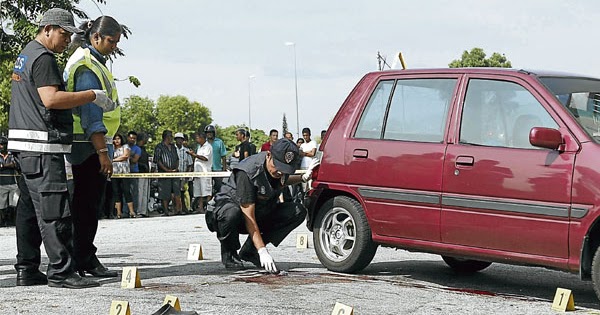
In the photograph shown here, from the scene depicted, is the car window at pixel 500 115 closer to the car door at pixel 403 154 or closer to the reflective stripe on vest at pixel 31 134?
the car door at pixel 403 154

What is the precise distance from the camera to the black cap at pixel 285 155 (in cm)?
783

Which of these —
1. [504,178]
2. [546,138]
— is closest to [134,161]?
[504,178]

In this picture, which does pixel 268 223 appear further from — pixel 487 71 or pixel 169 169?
pixel 169 169

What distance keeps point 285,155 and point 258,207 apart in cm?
68

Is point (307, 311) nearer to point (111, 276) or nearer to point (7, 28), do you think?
point (111, 276)

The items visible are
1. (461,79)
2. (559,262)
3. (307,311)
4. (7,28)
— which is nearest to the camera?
(307,311)

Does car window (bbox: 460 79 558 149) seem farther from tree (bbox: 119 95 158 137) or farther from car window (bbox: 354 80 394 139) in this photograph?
tree (bbox: 119 95 158 137)

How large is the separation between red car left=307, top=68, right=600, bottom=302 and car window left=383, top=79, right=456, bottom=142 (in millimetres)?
11

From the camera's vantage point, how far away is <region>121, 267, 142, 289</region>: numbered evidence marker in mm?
6898

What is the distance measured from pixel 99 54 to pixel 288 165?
1.80 m

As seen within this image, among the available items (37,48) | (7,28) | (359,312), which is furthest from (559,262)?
(7,28)

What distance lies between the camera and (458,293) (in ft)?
23.6

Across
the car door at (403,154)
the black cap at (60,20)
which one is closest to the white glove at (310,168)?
the car door at (403,154)

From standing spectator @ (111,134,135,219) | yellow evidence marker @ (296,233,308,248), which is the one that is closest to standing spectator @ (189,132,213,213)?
standing spectator @ (111,134,135,219)
